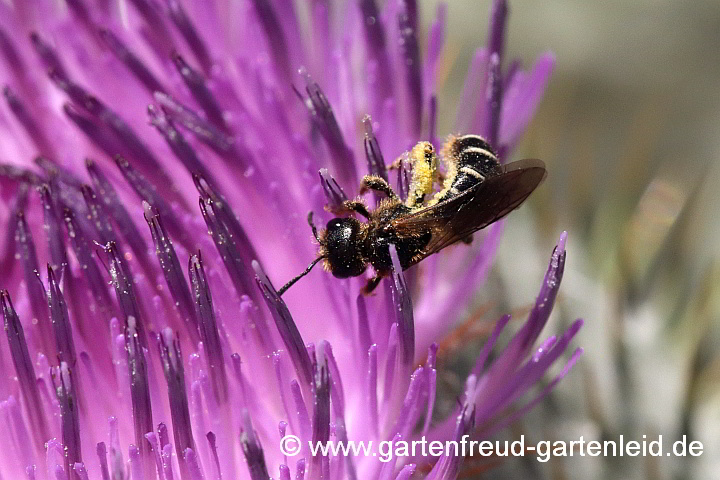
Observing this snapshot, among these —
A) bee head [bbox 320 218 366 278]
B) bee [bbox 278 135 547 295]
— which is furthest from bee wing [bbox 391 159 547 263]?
bee head [bbox 320 218 366 278]

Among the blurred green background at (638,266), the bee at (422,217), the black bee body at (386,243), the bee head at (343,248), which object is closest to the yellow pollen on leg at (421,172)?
the bee at (422,217)

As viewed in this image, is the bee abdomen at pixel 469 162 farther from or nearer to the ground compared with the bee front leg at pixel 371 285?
farther from the ground

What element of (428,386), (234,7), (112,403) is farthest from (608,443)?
(234,7)

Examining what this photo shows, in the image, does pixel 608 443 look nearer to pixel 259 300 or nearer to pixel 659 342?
pixel 659 342

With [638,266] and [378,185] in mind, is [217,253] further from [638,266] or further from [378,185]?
A: [638,266]

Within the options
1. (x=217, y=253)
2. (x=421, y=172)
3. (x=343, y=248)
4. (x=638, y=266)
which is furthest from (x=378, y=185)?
(x=638, y=266)

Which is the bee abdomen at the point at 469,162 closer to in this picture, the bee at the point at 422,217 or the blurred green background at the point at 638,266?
the bee at the point at 422,217

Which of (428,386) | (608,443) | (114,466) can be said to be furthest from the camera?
(608,443)
